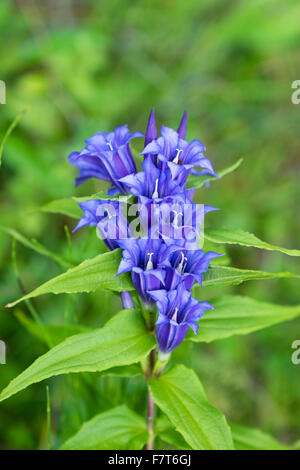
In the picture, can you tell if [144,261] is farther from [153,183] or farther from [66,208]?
[66,208]

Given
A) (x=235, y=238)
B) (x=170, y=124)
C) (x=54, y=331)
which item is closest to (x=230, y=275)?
(x=235, y=238)

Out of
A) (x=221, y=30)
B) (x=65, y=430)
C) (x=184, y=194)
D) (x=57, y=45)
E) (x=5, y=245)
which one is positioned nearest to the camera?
(x=184, y=194)

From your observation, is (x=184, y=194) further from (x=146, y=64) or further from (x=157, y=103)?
(x=146, y=64)

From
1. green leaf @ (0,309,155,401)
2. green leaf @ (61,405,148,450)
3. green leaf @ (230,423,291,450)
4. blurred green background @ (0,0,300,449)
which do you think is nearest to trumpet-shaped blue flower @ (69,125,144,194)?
green leaf @ (0,309,155,401)

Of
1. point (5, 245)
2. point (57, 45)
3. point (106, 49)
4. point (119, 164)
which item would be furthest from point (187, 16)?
point (119, 164)

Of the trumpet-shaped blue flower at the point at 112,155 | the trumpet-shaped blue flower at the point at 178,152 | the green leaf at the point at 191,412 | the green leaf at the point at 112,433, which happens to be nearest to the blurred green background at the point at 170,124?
the green leaf at the point at 112,433

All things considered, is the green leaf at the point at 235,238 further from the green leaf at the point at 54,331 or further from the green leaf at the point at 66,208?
the green leaf at the point at 54,331
